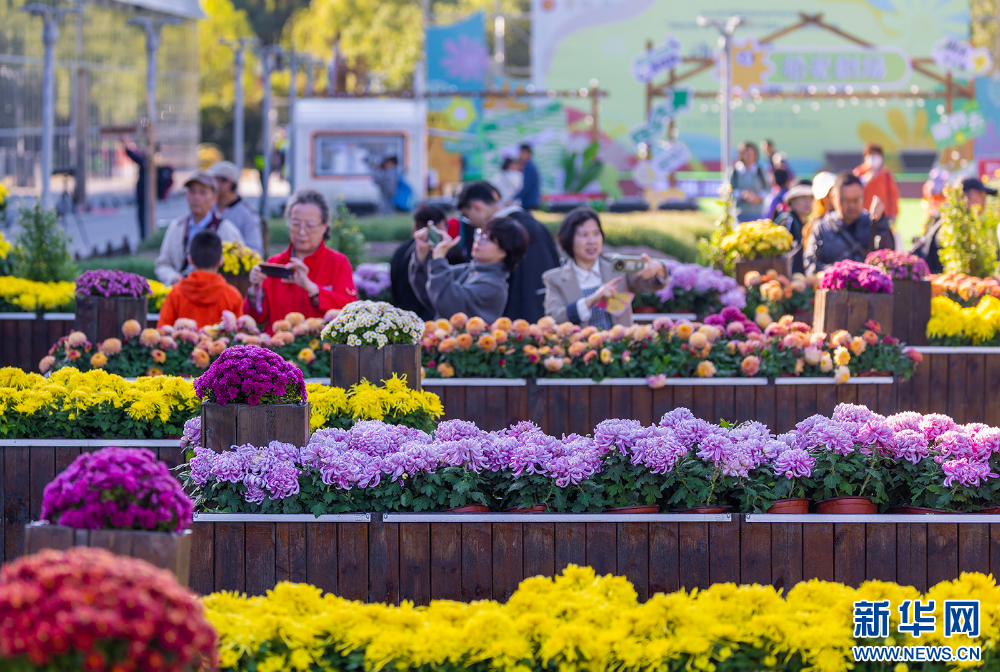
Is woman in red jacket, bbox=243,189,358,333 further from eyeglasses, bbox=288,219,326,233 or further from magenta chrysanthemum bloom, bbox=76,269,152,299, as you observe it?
magenta chrysanthemum bloom, bbox=76,269,152,299

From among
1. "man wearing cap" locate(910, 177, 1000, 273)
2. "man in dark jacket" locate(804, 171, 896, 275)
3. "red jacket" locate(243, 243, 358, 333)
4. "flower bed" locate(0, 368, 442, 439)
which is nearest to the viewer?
"flower bed" locate(0, 368, 442, 439)

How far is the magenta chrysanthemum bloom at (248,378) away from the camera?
4.58m

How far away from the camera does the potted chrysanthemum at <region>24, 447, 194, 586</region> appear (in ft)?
9.77

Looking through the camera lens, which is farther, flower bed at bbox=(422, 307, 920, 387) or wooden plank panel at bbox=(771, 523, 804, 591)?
flower bed at bbox=(422, 307, 920, 387)

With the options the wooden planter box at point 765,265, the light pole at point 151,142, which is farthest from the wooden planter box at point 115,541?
the light pole at point 151,142

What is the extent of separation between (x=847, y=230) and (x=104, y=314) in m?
5.32

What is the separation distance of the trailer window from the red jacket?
62.5 feet

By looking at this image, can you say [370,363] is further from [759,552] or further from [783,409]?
[783,409]

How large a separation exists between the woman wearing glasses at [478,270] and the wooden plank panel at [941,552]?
3090 mm

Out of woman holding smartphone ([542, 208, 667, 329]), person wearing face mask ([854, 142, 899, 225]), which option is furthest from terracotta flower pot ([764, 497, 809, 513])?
person wearing face mask ([854, 142, 899, 225])

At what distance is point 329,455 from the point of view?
4578 mm

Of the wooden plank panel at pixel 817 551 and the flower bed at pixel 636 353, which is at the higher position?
the flower bed at pixel 636 353

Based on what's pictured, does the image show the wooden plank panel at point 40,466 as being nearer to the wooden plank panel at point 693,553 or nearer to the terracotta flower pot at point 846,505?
the wooden plank panel at point 693,553

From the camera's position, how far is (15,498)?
17.6 ft
